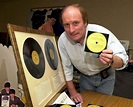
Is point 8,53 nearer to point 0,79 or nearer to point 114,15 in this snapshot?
point 0,79

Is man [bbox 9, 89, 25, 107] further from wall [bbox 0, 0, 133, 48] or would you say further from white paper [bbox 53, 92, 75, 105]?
wall [bbox 0, 0, 133, 48]

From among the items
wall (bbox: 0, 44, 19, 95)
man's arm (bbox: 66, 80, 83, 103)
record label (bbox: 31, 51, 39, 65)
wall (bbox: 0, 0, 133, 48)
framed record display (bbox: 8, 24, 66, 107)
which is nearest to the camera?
framed record display (bbox: 8, 24, 66, 107)

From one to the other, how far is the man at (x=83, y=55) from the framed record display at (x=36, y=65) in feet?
0.50

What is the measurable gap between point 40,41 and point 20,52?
0.76 feet

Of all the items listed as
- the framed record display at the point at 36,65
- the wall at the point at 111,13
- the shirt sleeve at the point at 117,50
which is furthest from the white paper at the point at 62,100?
the wall at the point at 111,13


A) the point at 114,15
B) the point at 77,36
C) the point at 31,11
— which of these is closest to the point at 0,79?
the point at 77,36

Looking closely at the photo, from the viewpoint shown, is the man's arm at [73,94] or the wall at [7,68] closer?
the wall at [7,68]

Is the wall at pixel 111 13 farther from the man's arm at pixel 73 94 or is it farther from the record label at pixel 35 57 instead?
the record label at pixel 35 57

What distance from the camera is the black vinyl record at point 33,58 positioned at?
2.39ft

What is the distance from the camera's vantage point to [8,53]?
0.92 meters

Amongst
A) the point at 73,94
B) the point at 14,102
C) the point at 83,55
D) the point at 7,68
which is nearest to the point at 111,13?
the point at 83,55

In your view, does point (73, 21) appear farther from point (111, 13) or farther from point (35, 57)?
point (111, 13)

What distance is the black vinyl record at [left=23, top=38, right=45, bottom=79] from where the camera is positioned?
73 centimetres

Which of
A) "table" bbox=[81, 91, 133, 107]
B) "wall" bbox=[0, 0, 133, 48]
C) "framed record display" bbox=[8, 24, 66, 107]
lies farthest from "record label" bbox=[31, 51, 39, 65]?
"wall" bbox=[0, 0, 133, 48]
